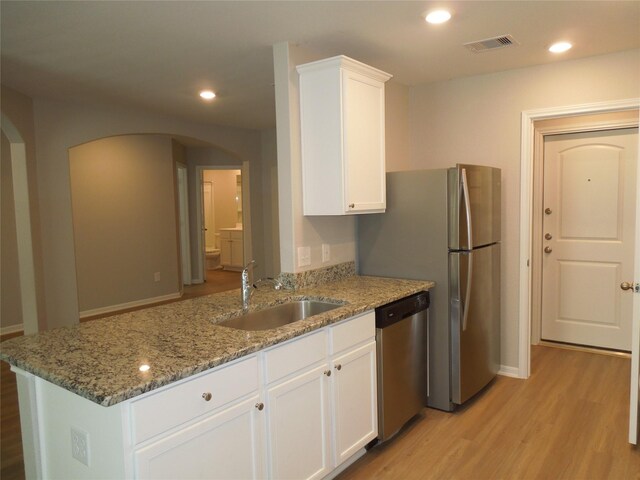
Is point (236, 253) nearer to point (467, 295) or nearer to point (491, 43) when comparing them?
point (467, 295)

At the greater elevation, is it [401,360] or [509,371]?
[401,360]

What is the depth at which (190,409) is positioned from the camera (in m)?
1.65

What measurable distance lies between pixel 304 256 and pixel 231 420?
1.36 meters


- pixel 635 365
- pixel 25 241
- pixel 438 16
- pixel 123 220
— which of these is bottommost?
pixel 635 365

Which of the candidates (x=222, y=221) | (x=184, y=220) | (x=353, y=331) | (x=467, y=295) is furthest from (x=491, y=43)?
(x=222, y=221)

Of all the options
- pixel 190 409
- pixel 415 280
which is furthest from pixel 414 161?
pixel 190 409

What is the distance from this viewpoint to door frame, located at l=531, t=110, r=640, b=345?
3969mm

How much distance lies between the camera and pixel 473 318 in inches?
128

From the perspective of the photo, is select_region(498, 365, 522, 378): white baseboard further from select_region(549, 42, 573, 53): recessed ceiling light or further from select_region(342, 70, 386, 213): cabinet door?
select_region(549, 42, 573, 53): recessed ceiling light

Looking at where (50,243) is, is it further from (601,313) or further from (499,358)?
(601,313)

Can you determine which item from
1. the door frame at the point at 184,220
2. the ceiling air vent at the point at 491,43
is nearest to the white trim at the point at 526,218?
the ceiling air vent at the point at 491,43

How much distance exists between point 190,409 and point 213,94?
330 centimetres

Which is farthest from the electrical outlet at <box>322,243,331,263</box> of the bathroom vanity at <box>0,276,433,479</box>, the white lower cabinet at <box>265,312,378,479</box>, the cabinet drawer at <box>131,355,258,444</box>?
the cabinet drawer at <box>131,355,258,444</box>

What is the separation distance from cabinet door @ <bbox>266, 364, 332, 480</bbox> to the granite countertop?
24 centimetres
